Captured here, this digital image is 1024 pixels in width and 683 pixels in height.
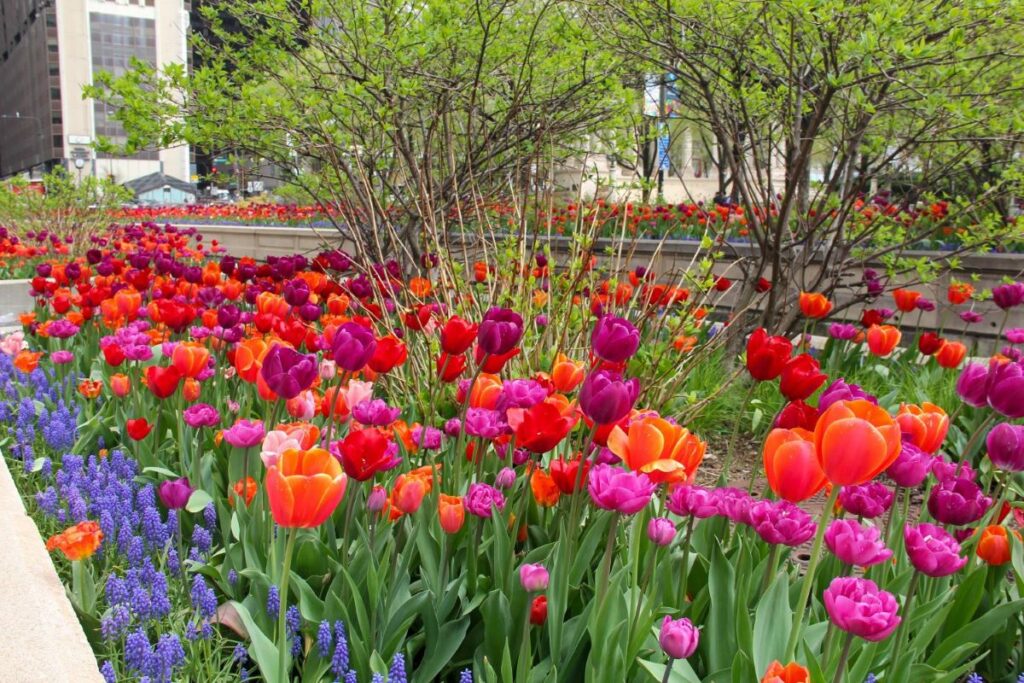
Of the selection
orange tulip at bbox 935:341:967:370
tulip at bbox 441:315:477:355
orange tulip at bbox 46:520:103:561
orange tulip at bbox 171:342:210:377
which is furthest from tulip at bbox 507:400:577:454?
orange tulip at bbox 935:341:967:370

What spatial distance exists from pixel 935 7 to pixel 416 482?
3985 millimetres

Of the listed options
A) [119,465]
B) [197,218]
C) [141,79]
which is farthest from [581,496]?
[197,218]

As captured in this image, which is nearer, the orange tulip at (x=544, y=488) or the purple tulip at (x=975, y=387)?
the purple tulip at (x=975, y=387)

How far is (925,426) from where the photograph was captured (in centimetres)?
201

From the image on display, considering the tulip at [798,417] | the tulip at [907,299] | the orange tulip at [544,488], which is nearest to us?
the tulip at [798,417]

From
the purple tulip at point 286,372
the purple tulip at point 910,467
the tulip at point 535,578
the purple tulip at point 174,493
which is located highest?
the purple tulip at point 286,372

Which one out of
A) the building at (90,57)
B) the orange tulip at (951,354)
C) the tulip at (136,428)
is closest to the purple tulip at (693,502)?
the tulip at (136,428)

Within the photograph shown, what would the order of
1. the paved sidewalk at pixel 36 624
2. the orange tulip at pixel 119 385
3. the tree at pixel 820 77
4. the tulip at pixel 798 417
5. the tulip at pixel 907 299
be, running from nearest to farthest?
the paved sidewalk at pixel 36 624 < the tulip at pixel 798 417 < the orange tulip at pixel 119 385 < the tree at pixel 820 77 < the tulip at pixel 907 299

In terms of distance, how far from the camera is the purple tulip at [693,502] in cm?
182

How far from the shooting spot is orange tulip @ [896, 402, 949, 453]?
1.99 m

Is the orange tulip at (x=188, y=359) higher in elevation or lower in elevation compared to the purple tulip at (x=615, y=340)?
lower

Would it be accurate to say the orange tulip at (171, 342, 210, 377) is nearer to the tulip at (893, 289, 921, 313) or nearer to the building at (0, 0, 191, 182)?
→ the tulip at (893, 289, 921, 313)

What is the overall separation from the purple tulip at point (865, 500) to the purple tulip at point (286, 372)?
1187mm

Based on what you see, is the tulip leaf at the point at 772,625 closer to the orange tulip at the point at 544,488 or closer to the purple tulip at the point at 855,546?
the purple tulip at the point at 855,546
